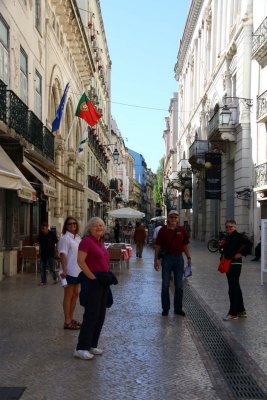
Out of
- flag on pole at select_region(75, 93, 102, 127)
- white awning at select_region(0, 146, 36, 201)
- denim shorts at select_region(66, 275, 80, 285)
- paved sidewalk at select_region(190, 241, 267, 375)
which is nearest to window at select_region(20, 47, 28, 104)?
flag on pole at select_region(75, 93, 102, 127)

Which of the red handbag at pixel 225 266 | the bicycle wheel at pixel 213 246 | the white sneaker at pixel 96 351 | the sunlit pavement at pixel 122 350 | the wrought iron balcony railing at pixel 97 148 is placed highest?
the wrought iron balcony railing at pixel 97 148

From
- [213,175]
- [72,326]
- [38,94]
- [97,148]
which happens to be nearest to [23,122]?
[38,94]

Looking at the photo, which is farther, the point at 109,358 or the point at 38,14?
the point at 38,14

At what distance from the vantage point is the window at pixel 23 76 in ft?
59.0

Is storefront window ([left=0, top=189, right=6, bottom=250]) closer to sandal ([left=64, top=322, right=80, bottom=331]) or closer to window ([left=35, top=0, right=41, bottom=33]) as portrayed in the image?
sandal ([left=64, top=322, right=80, bottom=331])

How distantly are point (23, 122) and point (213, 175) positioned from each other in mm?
17653

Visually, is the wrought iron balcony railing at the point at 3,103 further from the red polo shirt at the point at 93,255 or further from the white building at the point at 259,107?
the white building at the point at 259,107

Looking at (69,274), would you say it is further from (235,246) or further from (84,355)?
(235,246)

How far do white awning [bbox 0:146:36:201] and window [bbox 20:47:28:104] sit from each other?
502cm

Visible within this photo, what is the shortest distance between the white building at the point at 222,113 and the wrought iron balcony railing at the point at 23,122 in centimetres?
1055

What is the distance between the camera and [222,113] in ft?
92.2

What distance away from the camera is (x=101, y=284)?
6344 millimetres

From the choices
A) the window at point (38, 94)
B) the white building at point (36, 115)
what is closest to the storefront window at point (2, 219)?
the white building at point (36, 115)

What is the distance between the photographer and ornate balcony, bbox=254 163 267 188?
24.0 meters
